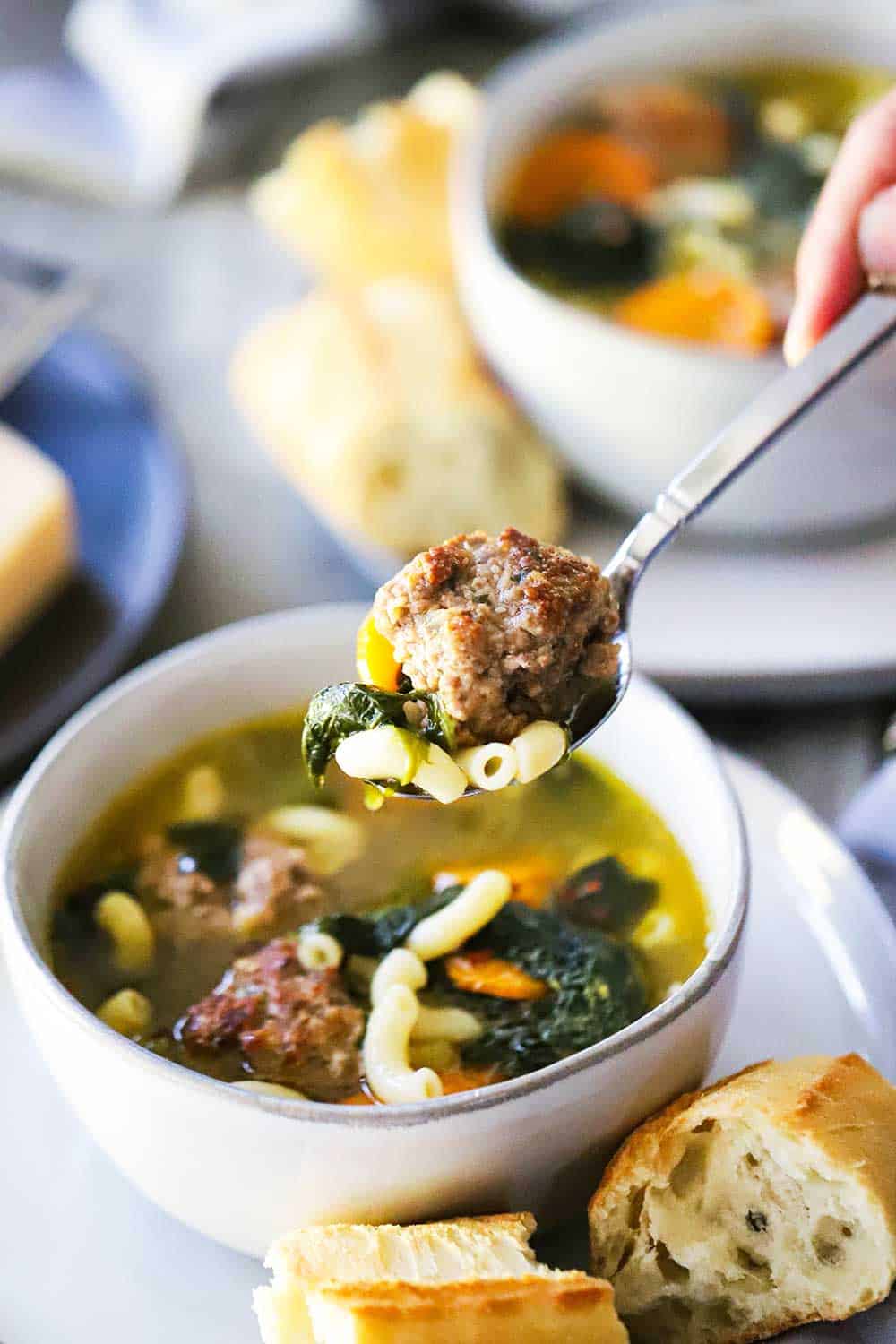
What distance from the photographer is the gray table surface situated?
2.63 meters

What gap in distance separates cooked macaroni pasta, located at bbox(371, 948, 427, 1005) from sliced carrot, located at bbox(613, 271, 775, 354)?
1451 mm

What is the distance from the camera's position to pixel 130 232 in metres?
3.92

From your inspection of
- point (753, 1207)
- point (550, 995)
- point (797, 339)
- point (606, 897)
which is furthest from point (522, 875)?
point (797, 339)

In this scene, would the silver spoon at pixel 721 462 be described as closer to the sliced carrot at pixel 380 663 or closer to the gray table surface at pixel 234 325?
the sliced carrot at pixel 380 663

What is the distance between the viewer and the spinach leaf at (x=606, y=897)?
192cm

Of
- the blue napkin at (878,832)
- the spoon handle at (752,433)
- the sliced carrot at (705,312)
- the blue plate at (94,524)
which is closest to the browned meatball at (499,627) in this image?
the spoon handle at (752,433)

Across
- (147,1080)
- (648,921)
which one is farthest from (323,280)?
(147,1080)

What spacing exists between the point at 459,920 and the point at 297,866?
9.9 inches

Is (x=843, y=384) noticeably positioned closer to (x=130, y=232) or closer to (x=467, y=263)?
(x=467, y=263)

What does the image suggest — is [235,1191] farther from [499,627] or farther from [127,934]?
[499,627]

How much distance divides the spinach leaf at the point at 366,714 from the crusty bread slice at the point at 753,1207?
48cm

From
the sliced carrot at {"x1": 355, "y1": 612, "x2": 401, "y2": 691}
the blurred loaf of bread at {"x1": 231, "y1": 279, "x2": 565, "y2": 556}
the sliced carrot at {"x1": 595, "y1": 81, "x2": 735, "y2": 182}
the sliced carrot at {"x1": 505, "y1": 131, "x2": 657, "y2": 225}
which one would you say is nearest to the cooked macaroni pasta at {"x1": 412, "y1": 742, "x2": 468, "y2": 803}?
the sliced carrot at {"x1": 355, "y1": 612, "x2": 401, "y2": 691}

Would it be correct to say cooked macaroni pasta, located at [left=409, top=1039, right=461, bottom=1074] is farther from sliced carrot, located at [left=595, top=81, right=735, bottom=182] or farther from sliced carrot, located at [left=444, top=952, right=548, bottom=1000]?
sliced carrot, located at [left=595, top=81, right=735, bottom=182]

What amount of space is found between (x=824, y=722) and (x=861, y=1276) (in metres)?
1.26
